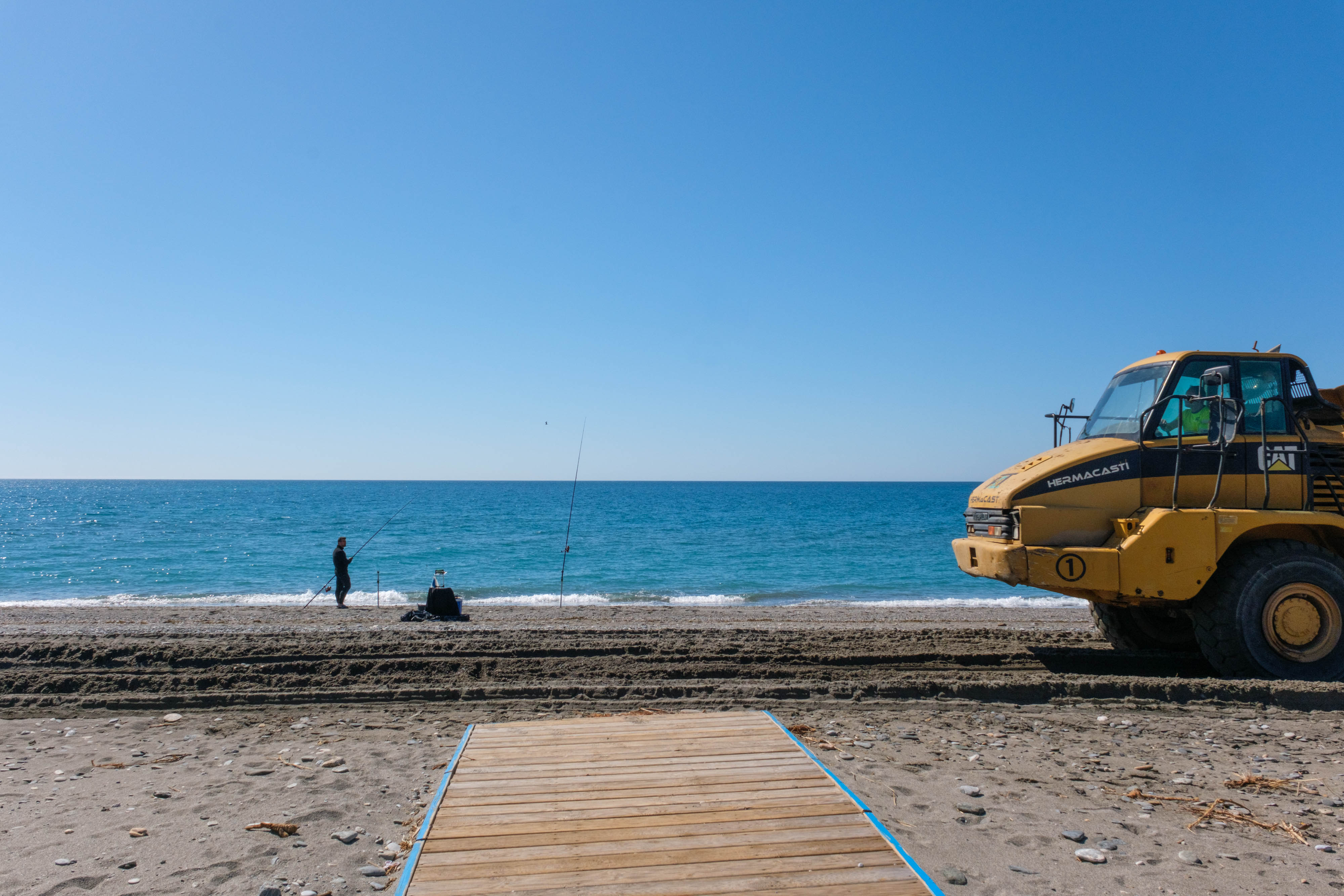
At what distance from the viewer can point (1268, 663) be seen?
7.57 m

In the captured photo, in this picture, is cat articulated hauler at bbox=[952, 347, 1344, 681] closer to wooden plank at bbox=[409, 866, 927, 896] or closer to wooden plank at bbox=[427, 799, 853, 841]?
wooden plank at bbox=[427, 799, 853, 841]

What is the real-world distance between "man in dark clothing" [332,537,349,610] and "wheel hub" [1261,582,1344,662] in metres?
15.6

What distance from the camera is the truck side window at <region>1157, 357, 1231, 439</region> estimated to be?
779 cm

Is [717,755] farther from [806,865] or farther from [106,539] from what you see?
[106,539]

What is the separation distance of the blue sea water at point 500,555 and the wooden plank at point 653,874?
16.3 meters

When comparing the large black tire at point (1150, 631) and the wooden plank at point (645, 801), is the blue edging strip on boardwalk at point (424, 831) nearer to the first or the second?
the wooden plank at point (645, 801)

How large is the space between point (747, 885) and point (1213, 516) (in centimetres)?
629

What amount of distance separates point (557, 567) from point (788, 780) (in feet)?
81.2

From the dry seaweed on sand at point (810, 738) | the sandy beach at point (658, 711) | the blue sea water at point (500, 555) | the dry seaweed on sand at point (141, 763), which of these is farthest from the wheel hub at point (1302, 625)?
the blue sea water at point (500, 555)

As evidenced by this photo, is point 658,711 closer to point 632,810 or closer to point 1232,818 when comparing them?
point 632,810

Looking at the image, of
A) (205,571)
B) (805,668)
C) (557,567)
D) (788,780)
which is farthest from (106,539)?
(788,780)

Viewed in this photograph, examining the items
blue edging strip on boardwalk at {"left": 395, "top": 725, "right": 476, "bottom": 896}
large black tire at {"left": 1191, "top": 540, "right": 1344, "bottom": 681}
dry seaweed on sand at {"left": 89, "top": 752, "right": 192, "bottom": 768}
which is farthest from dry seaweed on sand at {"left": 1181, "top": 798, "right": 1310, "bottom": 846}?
dry seaweed on sand at {"left": 89, "top": 752, "right": 192, "bottom": 768}

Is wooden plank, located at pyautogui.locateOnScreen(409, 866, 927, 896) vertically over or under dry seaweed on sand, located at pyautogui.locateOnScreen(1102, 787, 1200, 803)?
over

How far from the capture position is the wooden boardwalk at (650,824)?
352 cm
